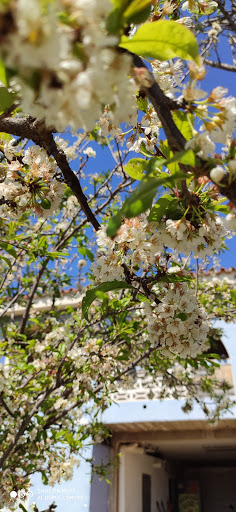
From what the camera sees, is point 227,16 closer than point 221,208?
No

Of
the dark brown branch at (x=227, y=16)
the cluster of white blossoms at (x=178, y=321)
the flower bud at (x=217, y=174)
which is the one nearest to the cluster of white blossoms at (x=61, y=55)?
the flower bud at (x=217, y=174)

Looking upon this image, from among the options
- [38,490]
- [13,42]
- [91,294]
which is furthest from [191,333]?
[38,490]

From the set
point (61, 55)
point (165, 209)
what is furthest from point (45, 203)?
point (61, 55)

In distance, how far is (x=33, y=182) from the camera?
50.9 inches

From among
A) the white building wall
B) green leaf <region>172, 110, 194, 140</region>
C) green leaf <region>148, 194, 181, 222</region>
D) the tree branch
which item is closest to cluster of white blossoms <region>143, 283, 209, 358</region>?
green leaf <region>148, 194, 181, 222</region>

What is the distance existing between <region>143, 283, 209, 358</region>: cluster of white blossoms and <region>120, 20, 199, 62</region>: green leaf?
2.25 ft

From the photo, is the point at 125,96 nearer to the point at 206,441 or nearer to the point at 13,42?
the point at 13,42

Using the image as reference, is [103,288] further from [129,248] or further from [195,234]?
[195,234]

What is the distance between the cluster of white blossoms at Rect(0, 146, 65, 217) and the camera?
4.13 ft

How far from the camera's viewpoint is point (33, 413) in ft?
9.52

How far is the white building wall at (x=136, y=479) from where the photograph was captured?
7.99 m

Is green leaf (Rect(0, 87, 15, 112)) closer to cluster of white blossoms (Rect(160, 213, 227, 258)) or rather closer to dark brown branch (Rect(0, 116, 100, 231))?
dark brown branch (Rect(0, 116, 100, 231))

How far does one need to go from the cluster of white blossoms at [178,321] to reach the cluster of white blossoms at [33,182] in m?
0.45

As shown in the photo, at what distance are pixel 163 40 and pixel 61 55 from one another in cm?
26
